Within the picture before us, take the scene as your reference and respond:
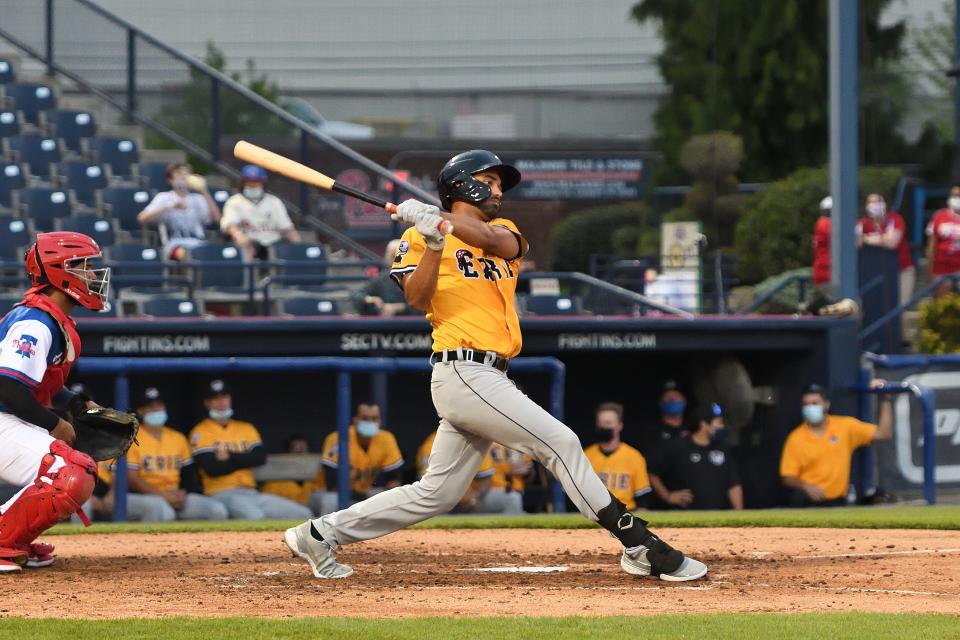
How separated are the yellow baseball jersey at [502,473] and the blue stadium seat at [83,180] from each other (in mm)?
4745

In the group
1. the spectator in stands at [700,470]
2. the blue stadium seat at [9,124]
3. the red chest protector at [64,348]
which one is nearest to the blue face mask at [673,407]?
the spectator in stands at [700,470]

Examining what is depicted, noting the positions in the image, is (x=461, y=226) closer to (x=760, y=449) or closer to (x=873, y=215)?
(x=760, y=449)

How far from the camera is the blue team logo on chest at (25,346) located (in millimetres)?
6246

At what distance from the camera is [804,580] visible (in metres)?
6.30

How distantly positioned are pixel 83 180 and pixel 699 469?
609cm

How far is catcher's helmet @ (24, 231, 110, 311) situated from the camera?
6.51 m

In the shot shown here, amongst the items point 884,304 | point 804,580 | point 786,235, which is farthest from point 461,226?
point 786,235

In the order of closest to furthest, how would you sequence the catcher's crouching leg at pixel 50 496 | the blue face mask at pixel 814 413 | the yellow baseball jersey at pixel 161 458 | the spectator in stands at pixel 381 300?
the catcher's crouching leg at pixel 50 496
the yellow baseball jersey at pixel 161 458
the blue face mask at pixel 814 413
the spectator in stands at pixel 381 300

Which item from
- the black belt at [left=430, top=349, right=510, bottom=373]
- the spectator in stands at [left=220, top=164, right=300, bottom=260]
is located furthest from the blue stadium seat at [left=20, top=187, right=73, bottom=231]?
the black belt at [left=430, top=349, right=510, bottom=373]

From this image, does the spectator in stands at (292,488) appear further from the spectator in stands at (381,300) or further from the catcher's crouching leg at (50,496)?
the catcher's crouching leg at (50,496)

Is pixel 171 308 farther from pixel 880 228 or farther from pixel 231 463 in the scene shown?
pixel 880 228

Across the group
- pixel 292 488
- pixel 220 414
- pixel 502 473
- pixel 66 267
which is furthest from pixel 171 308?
pixel 66 267

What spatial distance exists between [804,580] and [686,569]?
54cm

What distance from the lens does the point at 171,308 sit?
1186cm
